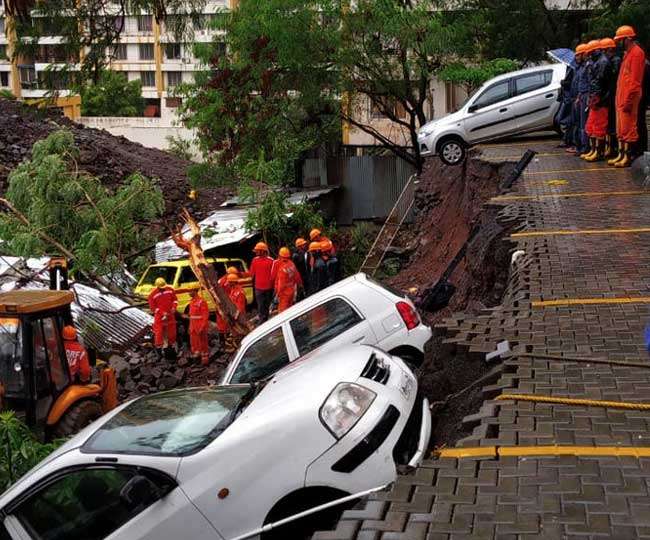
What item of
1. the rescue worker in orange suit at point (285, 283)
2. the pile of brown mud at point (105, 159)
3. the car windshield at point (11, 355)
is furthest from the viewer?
the pile of brown mud at point (105, 159)

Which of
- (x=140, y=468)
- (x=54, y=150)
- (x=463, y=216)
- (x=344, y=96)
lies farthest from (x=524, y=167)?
(x=140, y=468)

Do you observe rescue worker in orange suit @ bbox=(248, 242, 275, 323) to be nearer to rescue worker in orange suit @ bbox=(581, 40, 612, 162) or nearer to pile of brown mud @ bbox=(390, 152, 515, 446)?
pile of brown mud @ bbox=(390, 152, 515, 446)

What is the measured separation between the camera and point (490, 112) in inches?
785

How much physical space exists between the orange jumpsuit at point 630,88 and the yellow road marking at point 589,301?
6955 mm

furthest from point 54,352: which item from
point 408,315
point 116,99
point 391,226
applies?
point 116,99

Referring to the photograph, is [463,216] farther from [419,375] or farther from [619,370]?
[619,370]

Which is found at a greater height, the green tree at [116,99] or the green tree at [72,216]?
the green tree at [116,99]

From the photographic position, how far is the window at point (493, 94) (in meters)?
19.8

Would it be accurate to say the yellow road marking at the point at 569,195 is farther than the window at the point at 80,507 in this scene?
Yes

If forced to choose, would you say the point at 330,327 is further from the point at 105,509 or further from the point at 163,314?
the point at 163,314

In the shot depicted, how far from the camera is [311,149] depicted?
2620 centimetres

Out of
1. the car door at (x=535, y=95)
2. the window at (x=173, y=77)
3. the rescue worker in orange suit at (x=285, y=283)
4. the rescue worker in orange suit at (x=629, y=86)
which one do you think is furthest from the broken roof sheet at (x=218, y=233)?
the window at (x=173, y=77)

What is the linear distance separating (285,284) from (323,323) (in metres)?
6.71

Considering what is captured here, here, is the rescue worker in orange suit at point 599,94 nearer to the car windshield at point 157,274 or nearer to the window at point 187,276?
the window at point 187,276
